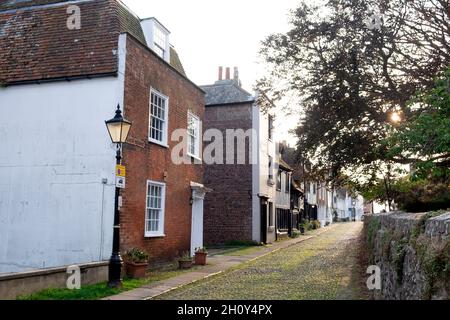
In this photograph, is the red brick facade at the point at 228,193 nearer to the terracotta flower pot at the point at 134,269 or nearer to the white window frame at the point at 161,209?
the white window frame at the point at 161,209

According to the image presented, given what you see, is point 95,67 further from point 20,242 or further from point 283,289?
point 283,289

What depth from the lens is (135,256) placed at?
1262 cm

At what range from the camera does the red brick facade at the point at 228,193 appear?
2664 centimetres

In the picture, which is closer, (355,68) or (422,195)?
(422,195)

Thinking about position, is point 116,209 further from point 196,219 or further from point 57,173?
point 196,219

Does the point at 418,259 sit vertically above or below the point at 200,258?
above

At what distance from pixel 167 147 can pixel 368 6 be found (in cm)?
821

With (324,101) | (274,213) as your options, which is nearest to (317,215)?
(274,213)

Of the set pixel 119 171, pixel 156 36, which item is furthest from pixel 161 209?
pixel 156 36

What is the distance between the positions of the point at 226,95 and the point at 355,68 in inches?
543

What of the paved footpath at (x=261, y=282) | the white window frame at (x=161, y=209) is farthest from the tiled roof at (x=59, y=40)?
the paved footpath at (x=261, y=282)

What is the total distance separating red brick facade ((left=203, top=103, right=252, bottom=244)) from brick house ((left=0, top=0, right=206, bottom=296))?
36.9 feet

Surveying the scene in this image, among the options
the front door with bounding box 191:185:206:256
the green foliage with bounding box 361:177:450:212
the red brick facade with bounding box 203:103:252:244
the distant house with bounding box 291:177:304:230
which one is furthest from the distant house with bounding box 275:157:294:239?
the front door with bounding box 191:185:206:256

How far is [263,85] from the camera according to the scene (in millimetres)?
18781
